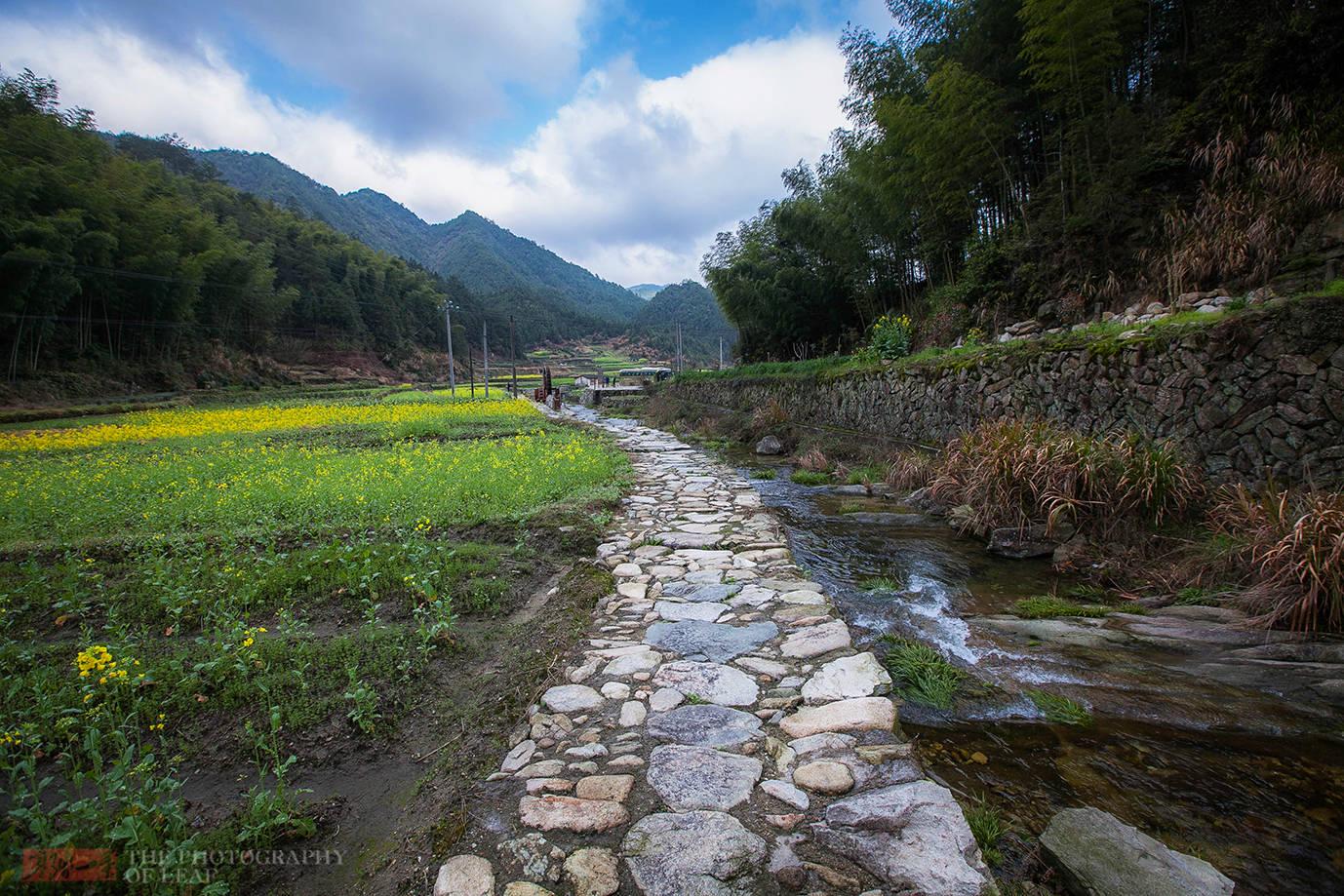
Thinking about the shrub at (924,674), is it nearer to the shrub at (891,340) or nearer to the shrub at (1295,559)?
the shrub at (1295,559)

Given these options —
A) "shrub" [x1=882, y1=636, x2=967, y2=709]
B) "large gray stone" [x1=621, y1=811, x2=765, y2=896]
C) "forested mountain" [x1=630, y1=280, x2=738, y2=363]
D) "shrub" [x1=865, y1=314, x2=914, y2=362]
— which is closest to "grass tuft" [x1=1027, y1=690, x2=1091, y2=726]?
"shrub" [x1=882, y1=636, x2=967, y2=709]

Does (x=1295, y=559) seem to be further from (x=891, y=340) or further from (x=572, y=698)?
(x=891, y=340)

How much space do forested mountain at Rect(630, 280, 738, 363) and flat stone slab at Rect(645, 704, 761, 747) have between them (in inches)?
2273

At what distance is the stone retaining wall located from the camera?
392cm

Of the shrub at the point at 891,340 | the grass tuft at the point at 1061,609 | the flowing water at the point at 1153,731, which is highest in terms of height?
the shrub at the point at 891,340

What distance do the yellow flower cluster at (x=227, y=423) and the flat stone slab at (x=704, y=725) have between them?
12.9 m

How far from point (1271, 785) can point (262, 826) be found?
12.0ft

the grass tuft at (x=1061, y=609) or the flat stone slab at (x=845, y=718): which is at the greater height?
the flat stone slab at (x=845, y=718)

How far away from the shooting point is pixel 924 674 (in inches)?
109

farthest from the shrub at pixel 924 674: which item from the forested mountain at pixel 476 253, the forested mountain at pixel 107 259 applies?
the forested mountain at pixel 476 253

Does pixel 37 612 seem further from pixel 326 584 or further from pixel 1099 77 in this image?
pixel 1099 77

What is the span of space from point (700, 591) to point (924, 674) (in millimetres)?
1376

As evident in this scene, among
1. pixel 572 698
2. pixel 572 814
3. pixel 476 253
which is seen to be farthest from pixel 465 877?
pixel 476 253

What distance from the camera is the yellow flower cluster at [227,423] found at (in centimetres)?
1148
